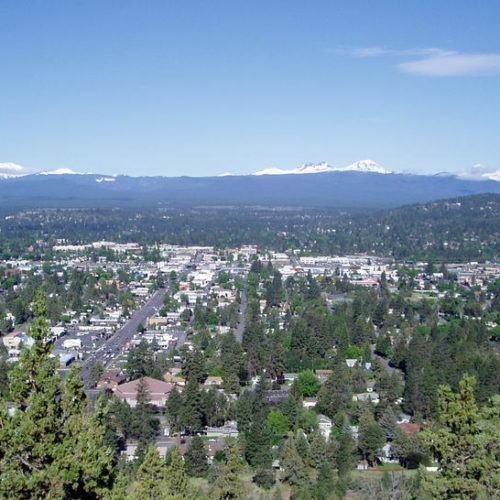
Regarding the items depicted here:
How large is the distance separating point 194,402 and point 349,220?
5569 cm

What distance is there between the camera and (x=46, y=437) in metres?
3.67

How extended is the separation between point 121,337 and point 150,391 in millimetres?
7736

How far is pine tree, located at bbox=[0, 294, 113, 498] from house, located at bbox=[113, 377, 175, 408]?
10.8 m

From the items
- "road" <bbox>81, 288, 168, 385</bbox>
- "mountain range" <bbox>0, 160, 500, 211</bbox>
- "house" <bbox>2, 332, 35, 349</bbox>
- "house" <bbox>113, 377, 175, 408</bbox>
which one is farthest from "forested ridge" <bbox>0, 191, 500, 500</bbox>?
"mountain range" <bbox>0, 160, 500, 211</bbox>

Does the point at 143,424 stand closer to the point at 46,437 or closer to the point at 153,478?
the point at 153,478

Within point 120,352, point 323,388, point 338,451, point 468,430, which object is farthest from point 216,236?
point 468,430

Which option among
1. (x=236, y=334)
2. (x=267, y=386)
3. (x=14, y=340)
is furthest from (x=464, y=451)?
(x=14, y=340)

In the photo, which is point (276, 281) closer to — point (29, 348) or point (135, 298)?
point (135, 298)

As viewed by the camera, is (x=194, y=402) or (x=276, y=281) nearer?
(x=194, y=402)

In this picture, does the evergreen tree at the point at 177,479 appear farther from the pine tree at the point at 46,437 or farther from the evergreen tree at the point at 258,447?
the evergreen tree at the point at 258,447

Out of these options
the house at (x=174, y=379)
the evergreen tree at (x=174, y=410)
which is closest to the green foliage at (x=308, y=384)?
the house at (x=174, y=379)

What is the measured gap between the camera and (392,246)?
49250 millimetres

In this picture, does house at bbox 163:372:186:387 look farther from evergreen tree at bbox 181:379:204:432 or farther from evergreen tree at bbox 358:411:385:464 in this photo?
evergreen tree at bbox 358:411:385:464

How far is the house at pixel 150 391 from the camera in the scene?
14617 mm
